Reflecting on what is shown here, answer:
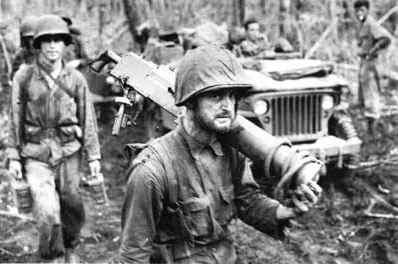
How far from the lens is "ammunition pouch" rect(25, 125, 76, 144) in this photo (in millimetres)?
5457

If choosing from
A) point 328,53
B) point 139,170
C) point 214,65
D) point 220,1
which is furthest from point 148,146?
point 220,1

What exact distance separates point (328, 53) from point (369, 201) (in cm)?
733

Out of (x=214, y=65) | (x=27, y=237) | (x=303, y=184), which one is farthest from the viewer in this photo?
(x=27, y=237)

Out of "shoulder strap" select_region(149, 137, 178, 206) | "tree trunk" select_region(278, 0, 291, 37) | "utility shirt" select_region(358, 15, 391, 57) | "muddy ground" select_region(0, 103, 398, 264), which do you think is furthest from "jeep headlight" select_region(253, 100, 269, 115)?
"tree trunk" select_region(278, 0, 291, 37)

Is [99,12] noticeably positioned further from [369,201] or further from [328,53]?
[369,201]

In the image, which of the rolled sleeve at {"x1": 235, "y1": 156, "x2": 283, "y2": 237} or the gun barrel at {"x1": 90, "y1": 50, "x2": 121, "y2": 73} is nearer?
the rolled sleeve at {"x1": 235, "y1": 156, "x2": 283, "y2": 237}

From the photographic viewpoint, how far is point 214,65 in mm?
2881

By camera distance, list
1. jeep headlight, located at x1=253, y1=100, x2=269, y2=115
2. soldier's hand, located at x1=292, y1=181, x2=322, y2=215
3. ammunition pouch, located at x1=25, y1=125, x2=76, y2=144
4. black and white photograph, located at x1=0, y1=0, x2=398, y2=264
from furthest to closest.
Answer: jeep headlight, located at x1=253, y1=100, x2=269, y2=115, ammunition pouch, located at x1=25, y1=125, x2=76, y2=144, black and white photograph, located at x1=0, y1=0, x2=398, y2=264, soldier's hand, located at x1=292, y1=181, x2=322, y2=215

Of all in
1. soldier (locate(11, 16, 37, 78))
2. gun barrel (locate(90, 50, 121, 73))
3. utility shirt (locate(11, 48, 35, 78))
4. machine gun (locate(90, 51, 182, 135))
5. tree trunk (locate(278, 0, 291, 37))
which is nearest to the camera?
machine gun (locate(90, 51, 182, 135))

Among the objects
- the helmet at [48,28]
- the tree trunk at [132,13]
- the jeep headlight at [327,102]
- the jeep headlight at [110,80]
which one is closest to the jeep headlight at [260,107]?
the jeep headlight at [327,102]

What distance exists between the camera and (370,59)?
10.1 metres

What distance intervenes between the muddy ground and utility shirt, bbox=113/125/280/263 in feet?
8.52

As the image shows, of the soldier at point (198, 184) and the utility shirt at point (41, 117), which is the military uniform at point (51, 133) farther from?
the soldier at point (198, 184)

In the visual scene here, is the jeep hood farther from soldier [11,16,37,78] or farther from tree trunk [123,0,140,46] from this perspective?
tree trunk [123,0,140,46]
